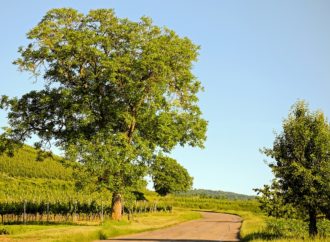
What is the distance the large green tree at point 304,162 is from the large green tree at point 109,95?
1508 centimetres

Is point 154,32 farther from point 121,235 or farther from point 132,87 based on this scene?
point 121,235

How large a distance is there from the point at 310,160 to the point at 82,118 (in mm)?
22037

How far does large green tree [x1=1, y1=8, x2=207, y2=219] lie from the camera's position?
41281mm

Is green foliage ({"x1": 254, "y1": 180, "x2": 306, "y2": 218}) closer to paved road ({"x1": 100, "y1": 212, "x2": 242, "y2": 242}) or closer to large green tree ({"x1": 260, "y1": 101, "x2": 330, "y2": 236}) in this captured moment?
large green tree ({"x1": 260, "y1": 101, "x2": 330, "y2": 236})

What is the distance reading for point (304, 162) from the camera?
28.4m

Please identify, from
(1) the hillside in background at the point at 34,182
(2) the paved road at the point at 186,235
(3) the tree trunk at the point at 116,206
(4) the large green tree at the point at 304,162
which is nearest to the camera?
(4) the large green tree at the point at 304,162

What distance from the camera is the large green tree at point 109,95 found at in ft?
135

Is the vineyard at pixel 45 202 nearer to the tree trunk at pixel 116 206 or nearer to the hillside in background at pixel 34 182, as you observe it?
the hillside in background at pixel 34 182

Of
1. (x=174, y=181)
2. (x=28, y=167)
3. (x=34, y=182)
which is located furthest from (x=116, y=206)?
(x=174, y=181)

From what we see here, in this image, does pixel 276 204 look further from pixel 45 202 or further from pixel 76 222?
pixel 45 202

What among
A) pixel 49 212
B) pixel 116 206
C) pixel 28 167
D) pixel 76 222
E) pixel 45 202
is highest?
pixel 28 167

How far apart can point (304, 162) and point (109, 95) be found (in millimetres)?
21146

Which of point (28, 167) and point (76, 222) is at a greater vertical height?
point (28, 167)

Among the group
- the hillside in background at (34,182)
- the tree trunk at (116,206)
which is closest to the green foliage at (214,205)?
the hillside in background at (34,182)
